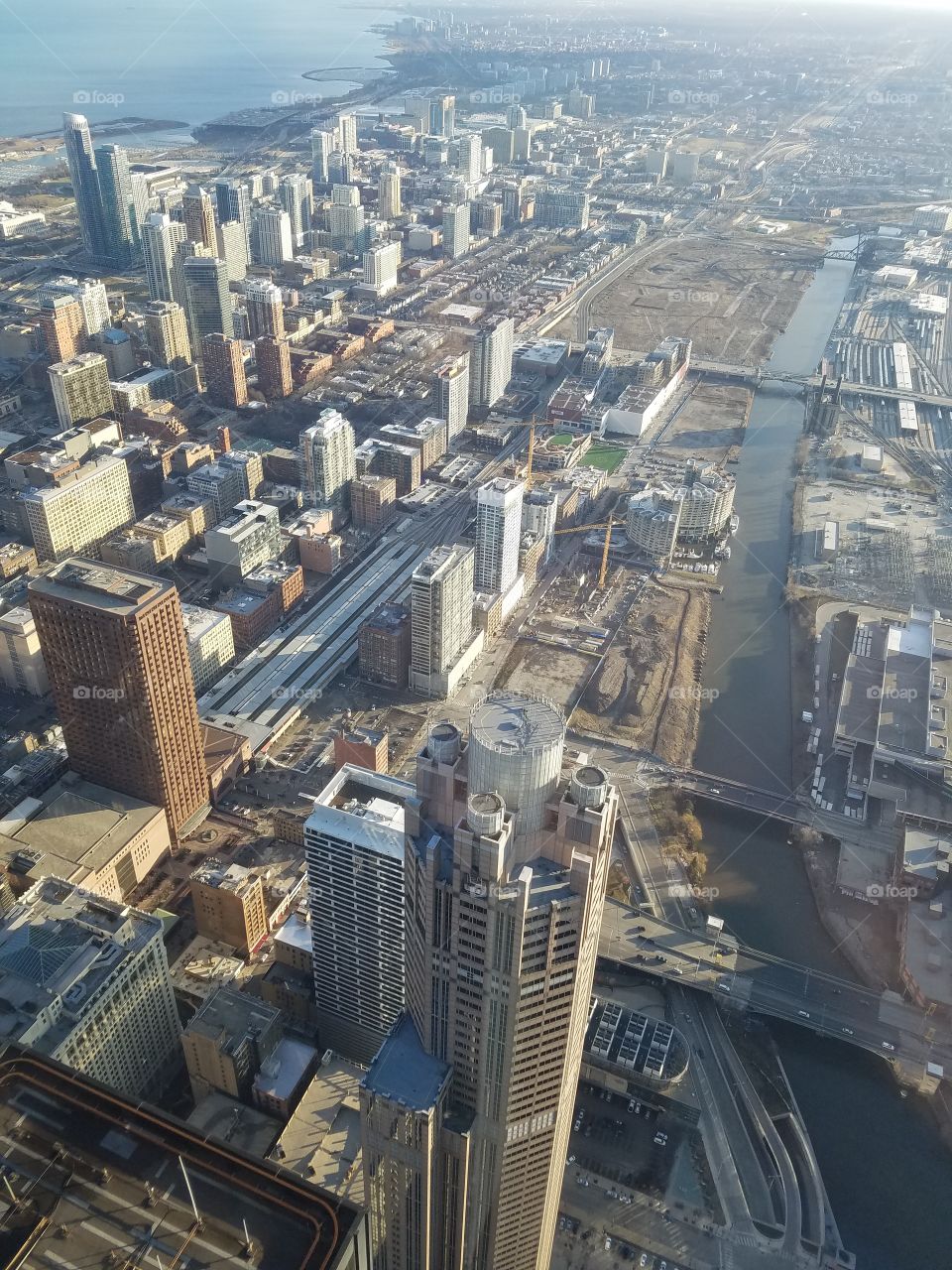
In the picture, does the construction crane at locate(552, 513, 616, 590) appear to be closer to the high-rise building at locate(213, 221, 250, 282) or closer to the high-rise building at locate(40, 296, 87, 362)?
the high-rise building at locate(40, 296, 87, 362)

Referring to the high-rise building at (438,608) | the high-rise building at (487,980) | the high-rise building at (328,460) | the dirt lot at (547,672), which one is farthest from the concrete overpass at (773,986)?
the high-rise building at (328,460)

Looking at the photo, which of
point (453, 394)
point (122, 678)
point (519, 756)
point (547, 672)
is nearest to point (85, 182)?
point (453, 394)

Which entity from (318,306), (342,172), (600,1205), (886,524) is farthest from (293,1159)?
(342,172)

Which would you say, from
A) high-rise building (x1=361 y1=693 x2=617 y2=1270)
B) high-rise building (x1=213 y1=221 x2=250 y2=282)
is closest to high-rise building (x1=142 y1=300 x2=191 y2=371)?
high-rise building (x1=213 y1=221 x2=250 y2=282)

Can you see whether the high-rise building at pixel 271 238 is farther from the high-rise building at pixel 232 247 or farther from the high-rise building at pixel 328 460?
the high-rise building at pixel 328 460

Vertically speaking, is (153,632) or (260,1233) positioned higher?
(260,1233)

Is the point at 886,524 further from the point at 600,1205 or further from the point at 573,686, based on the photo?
the point at 600,1205
